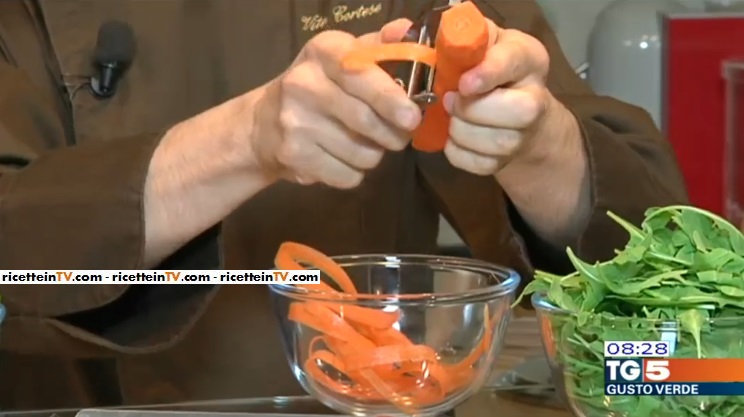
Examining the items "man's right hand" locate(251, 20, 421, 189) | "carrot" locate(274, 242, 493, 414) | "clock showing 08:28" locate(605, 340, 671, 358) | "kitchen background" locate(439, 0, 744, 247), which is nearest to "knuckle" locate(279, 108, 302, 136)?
"man's right hand" locate(251, 20, 421, 189)

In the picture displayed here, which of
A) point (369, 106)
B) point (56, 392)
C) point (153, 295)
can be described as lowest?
point (56, 392)

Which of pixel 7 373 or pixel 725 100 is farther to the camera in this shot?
pixel 725 100

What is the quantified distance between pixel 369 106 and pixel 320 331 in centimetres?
13

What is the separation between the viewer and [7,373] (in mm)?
852

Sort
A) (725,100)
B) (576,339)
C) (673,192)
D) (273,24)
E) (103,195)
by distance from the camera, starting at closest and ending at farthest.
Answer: (576,339), (103,195), (673,192), (273,24), (725,100)

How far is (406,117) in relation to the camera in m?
0.53

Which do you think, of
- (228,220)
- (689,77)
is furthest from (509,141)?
(689,77)

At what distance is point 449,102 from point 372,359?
5.7 inches

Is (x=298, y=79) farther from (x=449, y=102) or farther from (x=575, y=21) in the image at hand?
(x=575, y=21)

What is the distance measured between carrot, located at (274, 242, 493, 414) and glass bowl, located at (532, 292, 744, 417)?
5 centimetres

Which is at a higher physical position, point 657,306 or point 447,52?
point 447,52

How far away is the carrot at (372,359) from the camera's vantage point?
51 cm

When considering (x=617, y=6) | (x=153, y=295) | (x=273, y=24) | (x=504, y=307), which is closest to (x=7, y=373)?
(x=153, y=295)

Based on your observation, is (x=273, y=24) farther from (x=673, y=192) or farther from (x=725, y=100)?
(x=725, y=100)
